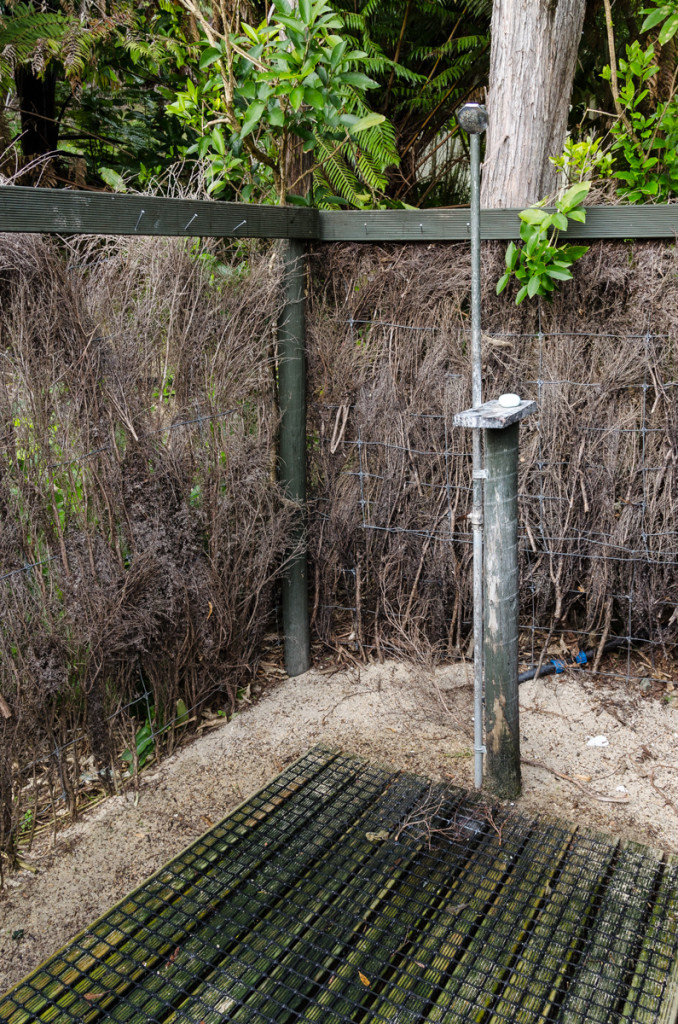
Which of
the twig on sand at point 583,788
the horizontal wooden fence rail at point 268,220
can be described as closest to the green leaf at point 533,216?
the horizontal wooden fence rail at point 268,220

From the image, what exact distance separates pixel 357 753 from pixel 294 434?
4.86ft

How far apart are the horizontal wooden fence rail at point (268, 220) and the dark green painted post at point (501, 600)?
1228 millimetres

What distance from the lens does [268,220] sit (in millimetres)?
3432

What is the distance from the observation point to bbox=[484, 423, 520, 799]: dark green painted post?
2.79 m

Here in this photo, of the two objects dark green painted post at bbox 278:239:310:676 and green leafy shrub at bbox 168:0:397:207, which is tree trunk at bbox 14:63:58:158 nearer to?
green leafy shrub at bbox 168:0:397:207

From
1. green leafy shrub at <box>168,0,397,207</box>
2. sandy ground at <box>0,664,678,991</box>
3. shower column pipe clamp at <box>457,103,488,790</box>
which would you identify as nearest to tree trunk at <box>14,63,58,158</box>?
green leafy shrub at <box>168,0,397,207</box>

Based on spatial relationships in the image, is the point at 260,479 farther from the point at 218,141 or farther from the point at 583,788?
the point at 583,788

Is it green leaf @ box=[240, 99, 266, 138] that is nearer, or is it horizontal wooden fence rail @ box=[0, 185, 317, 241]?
horizontal wooden fence rail @ box=[0, 185, 317, 241]

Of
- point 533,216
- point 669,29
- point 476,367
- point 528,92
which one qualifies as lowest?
point 476,367

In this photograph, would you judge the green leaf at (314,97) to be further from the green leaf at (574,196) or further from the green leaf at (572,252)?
the green leaf at (572,252)

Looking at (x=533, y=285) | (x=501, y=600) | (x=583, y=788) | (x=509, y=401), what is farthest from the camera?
(x=533, y=285)

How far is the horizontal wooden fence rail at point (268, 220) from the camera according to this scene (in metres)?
2.38

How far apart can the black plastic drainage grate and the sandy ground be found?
7.0 inches

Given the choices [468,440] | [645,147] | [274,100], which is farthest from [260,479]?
[645,147]
